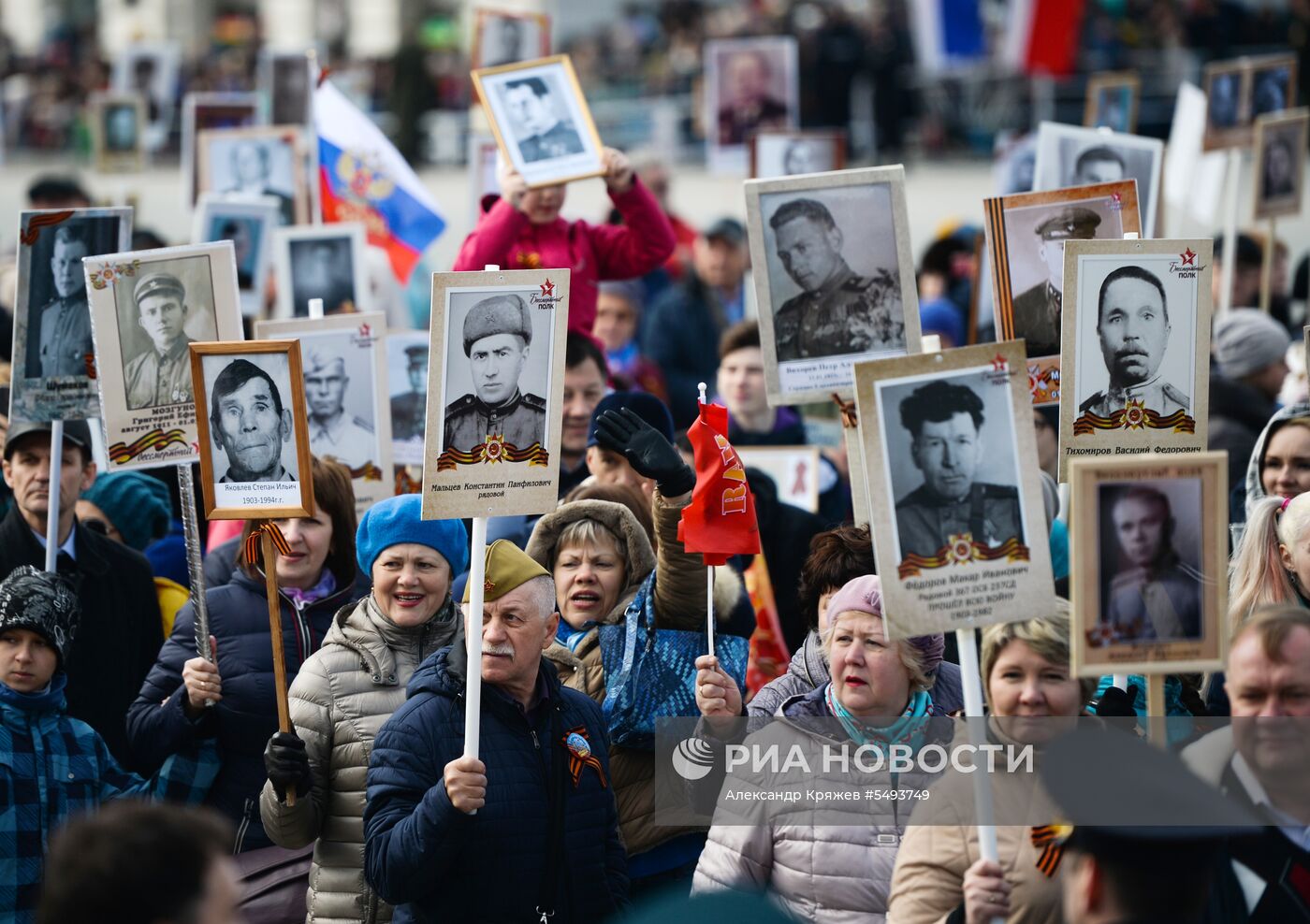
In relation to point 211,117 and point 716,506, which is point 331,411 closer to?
point 716,506

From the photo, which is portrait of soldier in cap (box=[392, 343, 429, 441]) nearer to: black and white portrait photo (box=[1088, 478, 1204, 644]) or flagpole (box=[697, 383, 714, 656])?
flagpole (box=[697, 383, 714, 656])

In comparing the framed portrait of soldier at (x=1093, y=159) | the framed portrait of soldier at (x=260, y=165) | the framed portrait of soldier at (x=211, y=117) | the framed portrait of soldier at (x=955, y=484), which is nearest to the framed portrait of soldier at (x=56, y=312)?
the framed portrait of soldier at (x=955, y=484)

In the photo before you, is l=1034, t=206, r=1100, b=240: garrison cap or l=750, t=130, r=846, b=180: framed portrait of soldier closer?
l=1034, t=206, r=1100, b=240: garrison cap

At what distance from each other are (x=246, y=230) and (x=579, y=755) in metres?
4.79

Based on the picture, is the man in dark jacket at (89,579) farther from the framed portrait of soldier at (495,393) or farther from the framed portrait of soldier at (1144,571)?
the framed portrait of soldier at (1144,571)

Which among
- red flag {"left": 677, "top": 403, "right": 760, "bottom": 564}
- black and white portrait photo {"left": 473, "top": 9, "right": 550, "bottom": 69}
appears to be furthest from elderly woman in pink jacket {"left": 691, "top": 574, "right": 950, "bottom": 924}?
black and white portrait photo {"left": 473, "top": 9, "right": 550, "bottom": 69}

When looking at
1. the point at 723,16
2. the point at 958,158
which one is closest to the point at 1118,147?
the point at 958,158

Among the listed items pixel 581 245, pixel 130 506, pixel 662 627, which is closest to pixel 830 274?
pixel 662 627

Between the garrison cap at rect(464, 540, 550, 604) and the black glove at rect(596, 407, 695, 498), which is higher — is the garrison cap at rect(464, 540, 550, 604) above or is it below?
below

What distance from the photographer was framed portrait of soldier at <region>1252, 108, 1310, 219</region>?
906cm

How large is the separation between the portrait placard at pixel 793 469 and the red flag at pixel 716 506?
8.39 feet

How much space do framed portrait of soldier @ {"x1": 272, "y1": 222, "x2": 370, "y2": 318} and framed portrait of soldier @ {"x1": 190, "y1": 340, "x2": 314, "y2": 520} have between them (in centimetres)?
321

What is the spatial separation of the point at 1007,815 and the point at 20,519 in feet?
10.9

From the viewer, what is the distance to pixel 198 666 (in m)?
4.78
